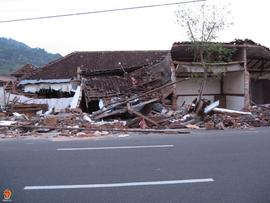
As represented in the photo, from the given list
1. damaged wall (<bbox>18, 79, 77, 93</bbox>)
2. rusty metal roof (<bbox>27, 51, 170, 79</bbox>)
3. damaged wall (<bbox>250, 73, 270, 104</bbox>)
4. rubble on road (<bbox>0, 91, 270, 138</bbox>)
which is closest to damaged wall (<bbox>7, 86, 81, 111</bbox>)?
damaged wall (<bbox>18, 79, 77, 93</bbox>)

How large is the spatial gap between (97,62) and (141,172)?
77.8ft

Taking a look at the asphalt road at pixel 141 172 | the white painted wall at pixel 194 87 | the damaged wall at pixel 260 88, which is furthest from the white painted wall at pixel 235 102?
the asphalt road at pixel 141 172

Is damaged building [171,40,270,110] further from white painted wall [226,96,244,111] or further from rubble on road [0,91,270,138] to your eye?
rubble on road [0,91,270,138]

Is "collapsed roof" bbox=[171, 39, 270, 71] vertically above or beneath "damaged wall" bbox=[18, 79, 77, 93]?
above

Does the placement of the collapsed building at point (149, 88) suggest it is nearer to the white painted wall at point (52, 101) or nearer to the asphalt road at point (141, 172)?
the white painted wall at point (52, 101)

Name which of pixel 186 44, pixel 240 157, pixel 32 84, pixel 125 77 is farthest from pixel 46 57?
pixel 240 157

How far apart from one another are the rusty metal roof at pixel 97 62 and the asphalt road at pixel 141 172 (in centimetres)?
1878

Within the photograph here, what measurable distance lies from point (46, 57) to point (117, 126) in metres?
51.3

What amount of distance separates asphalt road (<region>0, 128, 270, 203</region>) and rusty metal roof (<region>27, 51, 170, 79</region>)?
1878 cm

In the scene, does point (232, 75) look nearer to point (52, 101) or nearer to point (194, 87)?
point (194, 87)

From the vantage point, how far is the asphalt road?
6035 mm

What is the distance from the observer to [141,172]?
24.5 feet

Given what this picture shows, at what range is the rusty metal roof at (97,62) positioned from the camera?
29.5m

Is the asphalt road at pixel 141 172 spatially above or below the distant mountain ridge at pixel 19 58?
below
